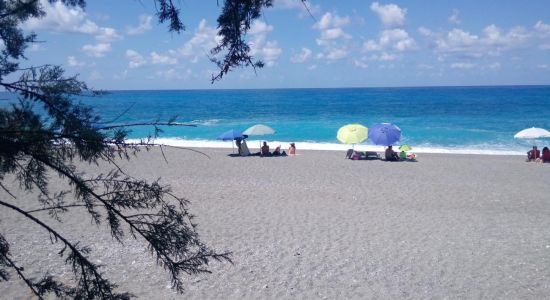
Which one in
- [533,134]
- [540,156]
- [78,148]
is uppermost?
[533,134]

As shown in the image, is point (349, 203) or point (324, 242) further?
point (349, 203)

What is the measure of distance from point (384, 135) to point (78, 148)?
1561 centimetres

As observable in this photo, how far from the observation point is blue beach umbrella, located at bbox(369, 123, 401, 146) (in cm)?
1733

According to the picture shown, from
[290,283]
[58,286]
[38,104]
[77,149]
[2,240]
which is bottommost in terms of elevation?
[290,283]

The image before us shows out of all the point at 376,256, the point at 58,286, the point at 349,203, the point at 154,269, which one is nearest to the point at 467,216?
the point at 349,203

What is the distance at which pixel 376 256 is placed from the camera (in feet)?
24.8

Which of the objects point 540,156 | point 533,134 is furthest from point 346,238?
point 533,134

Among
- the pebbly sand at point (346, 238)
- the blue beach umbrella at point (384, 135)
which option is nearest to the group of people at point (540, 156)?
the pebbly sand at point (346, 238)

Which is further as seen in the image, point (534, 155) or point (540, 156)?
point (540, 156)

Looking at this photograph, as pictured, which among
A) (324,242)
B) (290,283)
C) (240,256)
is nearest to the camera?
(290,283)

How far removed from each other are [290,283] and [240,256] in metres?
1.31

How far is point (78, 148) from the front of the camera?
2.91m

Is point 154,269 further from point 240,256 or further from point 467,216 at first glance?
point 467,216

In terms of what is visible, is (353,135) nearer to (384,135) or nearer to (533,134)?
(384,135)
